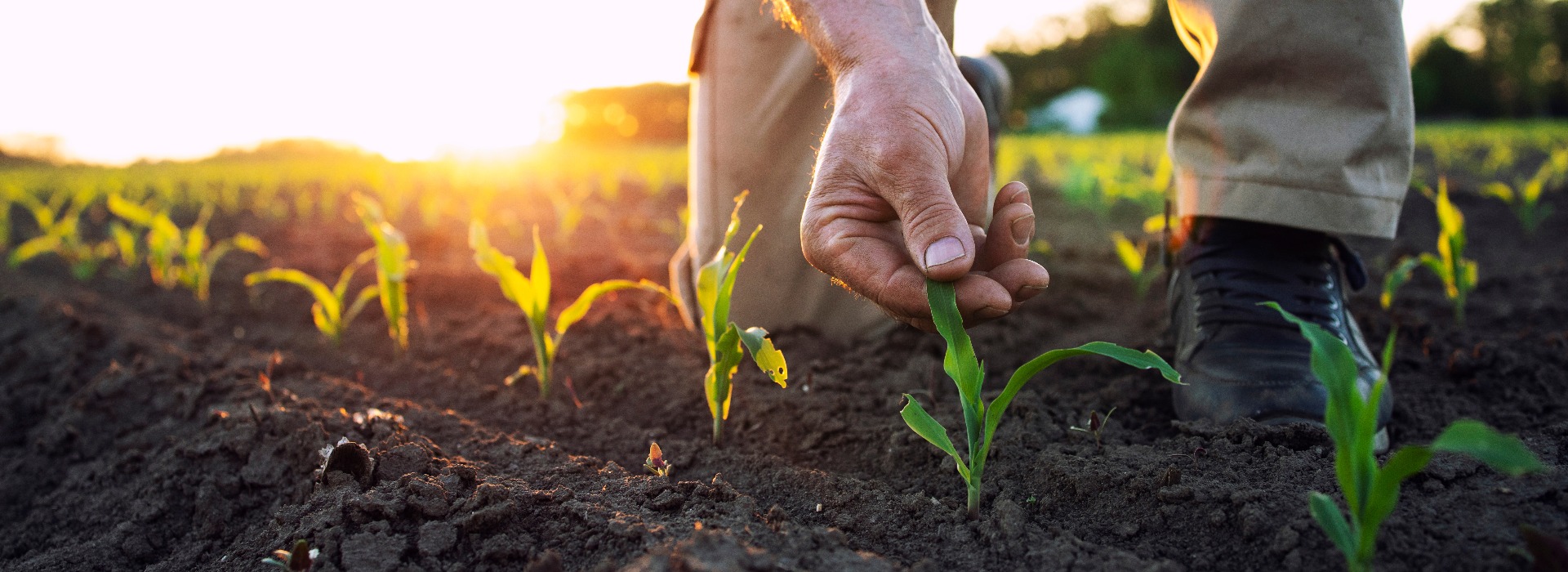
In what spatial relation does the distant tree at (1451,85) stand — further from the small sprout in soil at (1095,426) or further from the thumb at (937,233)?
the thumb at (937,233)

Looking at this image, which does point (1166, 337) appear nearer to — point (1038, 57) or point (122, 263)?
point (122, 263)

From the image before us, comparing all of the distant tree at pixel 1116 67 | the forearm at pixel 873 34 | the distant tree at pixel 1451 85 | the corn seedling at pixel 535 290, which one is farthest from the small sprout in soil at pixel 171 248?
the distant tree at pixel 1451 85

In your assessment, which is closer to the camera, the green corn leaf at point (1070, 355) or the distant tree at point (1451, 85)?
the green corn leaf at point (1070, 355)

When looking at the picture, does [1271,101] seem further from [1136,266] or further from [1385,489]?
[1385,489]

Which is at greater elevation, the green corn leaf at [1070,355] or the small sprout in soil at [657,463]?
the green corn leaf at [1070,355]

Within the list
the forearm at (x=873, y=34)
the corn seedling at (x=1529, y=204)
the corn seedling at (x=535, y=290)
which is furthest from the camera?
the corn seedling at (x=1529, y=204)

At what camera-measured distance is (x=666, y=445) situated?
1.52 m

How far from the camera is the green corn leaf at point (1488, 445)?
677mm

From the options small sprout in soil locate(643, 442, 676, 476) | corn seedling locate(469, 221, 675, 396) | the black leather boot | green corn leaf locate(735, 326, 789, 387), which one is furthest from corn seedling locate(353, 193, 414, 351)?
the black leather boot

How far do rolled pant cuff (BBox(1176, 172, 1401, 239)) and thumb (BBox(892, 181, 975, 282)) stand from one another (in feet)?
2.99

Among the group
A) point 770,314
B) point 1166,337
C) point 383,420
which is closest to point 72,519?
point 383,420

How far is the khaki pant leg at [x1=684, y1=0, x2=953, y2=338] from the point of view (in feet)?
6.98

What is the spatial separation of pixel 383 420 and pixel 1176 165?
1749 mm

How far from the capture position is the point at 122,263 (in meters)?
4.04
